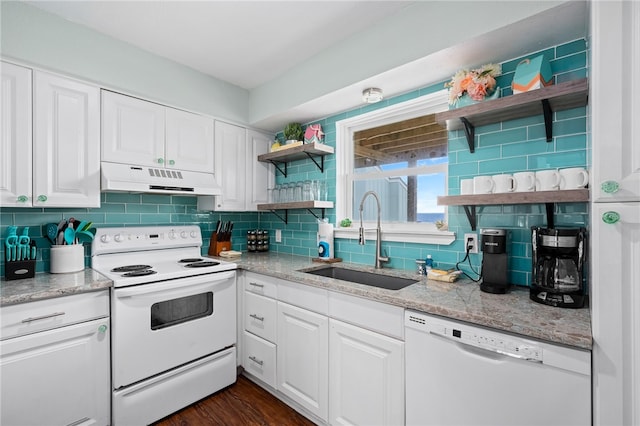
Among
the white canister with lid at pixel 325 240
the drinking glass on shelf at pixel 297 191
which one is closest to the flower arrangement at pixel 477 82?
the white canister with lid at pixel 325 240

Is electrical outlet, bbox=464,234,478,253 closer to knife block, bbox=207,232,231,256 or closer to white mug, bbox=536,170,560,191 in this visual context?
white mug, bbox=536,170,560,191

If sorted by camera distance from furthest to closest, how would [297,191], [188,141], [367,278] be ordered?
1. [297,191]
2. [188,141]
3. [367,278]

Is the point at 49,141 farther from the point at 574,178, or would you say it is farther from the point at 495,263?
the point at 574,178

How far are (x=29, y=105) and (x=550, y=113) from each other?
2954mm

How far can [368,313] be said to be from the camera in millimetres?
1605

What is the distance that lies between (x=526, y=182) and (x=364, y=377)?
1299 millimetres

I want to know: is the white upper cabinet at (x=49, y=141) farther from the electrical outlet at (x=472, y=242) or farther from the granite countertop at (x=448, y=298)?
the electrical outlet at (x=472, y=242)

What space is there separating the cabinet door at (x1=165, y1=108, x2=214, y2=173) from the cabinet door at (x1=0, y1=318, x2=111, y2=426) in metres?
1.31

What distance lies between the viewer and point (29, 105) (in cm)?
180

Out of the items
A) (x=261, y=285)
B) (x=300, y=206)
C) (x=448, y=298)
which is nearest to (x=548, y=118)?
(x=448, y=298)

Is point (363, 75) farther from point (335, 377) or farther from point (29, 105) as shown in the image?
point (29, 105)

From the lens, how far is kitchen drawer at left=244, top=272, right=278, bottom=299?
7.11 feet

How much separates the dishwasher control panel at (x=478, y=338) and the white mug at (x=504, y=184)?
2.40 ft

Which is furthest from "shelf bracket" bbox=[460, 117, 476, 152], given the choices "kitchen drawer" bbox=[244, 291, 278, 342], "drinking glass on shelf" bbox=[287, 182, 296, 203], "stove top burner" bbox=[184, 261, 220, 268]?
"stove top burner" bbox=[184, 261, 220, 268]
